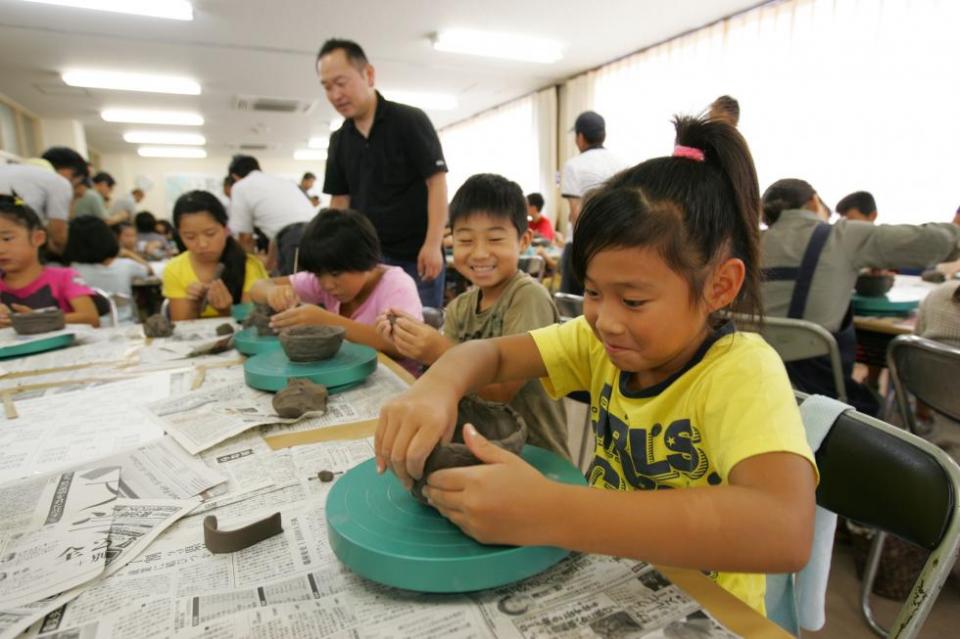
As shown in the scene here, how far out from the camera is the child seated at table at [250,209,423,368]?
1599 millimetres

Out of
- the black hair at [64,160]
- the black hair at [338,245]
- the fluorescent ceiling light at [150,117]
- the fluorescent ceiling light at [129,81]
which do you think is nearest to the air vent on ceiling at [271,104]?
the fluorescent ceiling light at [129,81]

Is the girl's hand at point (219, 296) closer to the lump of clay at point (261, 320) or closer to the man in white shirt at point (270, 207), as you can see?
the lump of clay at point (261, 320)

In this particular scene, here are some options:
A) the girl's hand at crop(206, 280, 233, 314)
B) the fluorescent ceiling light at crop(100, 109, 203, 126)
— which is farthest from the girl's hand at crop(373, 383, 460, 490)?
the fluorescent ceiling light at crop(100, 109, 203, 126)

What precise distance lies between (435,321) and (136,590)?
1403 millimetres

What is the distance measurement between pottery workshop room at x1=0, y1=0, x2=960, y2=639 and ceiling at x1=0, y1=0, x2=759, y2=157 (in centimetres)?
139

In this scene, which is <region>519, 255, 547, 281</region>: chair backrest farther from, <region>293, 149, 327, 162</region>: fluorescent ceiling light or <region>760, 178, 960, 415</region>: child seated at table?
<region>293, 149, 327, 162</region>: fluorescent ceiling light

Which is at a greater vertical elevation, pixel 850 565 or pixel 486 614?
Result: pixel 486 614

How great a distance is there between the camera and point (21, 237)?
2082 millimetres

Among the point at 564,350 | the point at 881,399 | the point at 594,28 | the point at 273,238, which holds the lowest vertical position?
the point at 881,399

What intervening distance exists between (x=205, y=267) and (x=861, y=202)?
12.3 feet

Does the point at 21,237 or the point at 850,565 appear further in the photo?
the point at 21,237

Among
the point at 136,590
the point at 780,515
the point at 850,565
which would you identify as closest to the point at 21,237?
the point at 136,590

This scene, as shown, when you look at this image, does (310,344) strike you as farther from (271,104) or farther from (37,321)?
(271,104)

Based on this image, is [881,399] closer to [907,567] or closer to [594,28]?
[907,567]
